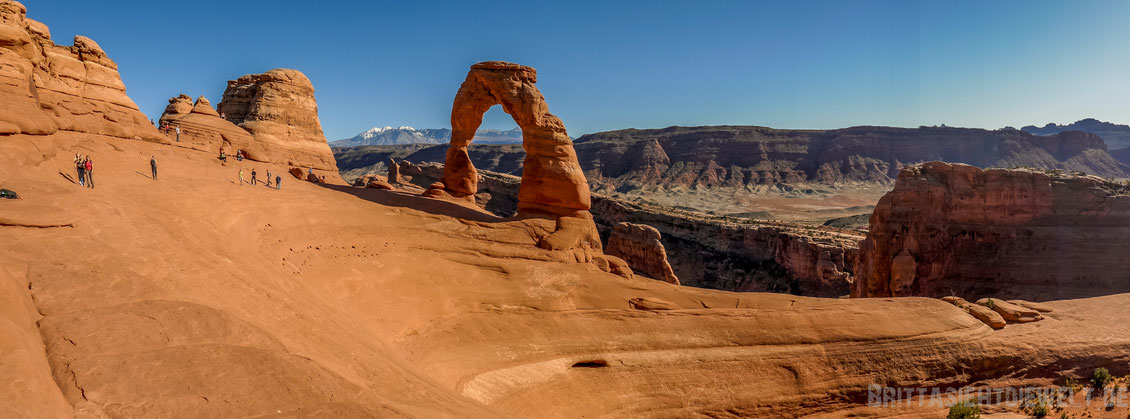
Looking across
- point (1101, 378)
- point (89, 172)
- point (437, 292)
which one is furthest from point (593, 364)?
point (1101, 378)

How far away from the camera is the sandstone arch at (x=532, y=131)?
25.2m

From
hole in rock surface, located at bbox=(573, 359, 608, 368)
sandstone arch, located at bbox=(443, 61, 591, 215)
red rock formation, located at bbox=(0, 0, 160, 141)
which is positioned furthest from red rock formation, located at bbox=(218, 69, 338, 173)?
hole in rock surface, located at bbox=(573, 359, 608, 368)

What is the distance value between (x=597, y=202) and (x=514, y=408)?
185 ft

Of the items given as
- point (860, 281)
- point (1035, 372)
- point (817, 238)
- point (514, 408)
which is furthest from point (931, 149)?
point (514, 408)

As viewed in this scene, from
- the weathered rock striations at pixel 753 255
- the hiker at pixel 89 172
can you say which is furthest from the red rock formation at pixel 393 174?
the hiker at pixel 89 172

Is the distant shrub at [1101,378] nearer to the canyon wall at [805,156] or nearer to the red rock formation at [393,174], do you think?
the red rock formation at [393,174]

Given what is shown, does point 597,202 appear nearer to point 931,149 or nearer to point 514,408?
point 514,408

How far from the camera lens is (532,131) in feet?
84.0

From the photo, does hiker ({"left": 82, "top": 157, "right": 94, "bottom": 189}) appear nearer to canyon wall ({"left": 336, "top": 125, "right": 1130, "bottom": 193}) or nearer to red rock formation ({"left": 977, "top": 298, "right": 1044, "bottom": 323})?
red rock formation ({"left": 977, "top": 298, "right": 1044, "bottom": 323})

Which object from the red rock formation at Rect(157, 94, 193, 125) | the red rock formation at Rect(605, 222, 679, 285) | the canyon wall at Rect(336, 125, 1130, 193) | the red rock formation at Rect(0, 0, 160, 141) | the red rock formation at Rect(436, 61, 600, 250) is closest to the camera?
the red rock formation at Rect(0, 0, 160, 141)

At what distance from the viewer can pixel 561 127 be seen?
26.0 m

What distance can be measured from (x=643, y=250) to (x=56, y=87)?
37858 millimetres

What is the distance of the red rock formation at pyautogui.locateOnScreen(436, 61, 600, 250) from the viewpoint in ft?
82.4

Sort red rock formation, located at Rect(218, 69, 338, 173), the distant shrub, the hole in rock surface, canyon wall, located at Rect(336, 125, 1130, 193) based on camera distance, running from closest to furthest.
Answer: the hole in rock surface
the distant shrub
red rock formation, located at Rect(218, 69, 338, 173)
canyon wall, located at Rect(336, 125, 1130, 193)
